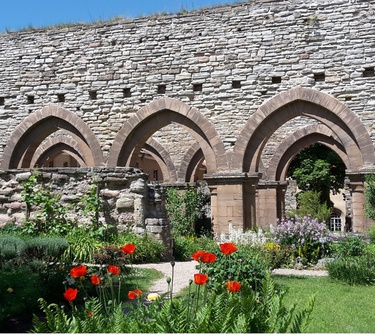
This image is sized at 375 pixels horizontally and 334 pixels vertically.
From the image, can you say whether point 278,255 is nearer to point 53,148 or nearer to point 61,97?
point 61,97

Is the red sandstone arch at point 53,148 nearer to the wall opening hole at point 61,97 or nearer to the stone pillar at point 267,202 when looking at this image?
the wall opening hole at point 61,97

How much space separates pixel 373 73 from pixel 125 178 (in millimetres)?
7422

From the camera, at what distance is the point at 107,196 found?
31.2 feet

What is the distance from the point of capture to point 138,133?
14086 mm

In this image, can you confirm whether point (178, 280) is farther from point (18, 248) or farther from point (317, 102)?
point (317, 102)

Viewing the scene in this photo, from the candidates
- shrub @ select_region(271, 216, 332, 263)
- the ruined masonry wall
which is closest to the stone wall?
shrub @ select_region(271, 216, 332, 263)

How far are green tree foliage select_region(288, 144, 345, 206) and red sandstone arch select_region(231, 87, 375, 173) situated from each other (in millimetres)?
9578

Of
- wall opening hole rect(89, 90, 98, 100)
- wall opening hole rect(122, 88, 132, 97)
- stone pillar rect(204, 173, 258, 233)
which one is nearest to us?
stone pillar rect(204, 173, 258, 233)

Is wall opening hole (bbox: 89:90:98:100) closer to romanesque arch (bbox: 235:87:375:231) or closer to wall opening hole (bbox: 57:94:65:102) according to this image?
wall opening hole (bbox: 57:94:65:102)

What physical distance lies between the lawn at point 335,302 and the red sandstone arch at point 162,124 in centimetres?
625

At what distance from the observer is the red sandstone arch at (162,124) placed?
43.3 ft

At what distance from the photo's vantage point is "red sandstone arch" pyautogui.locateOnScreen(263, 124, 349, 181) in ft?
58.5

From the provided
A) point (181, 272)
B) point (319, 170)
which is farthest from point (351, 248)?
point (319, 170)

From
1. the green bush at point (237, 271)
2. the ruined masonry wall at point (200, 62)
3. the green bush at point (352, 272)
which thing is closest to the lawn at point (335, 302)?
the green bush at point (352, 272)
